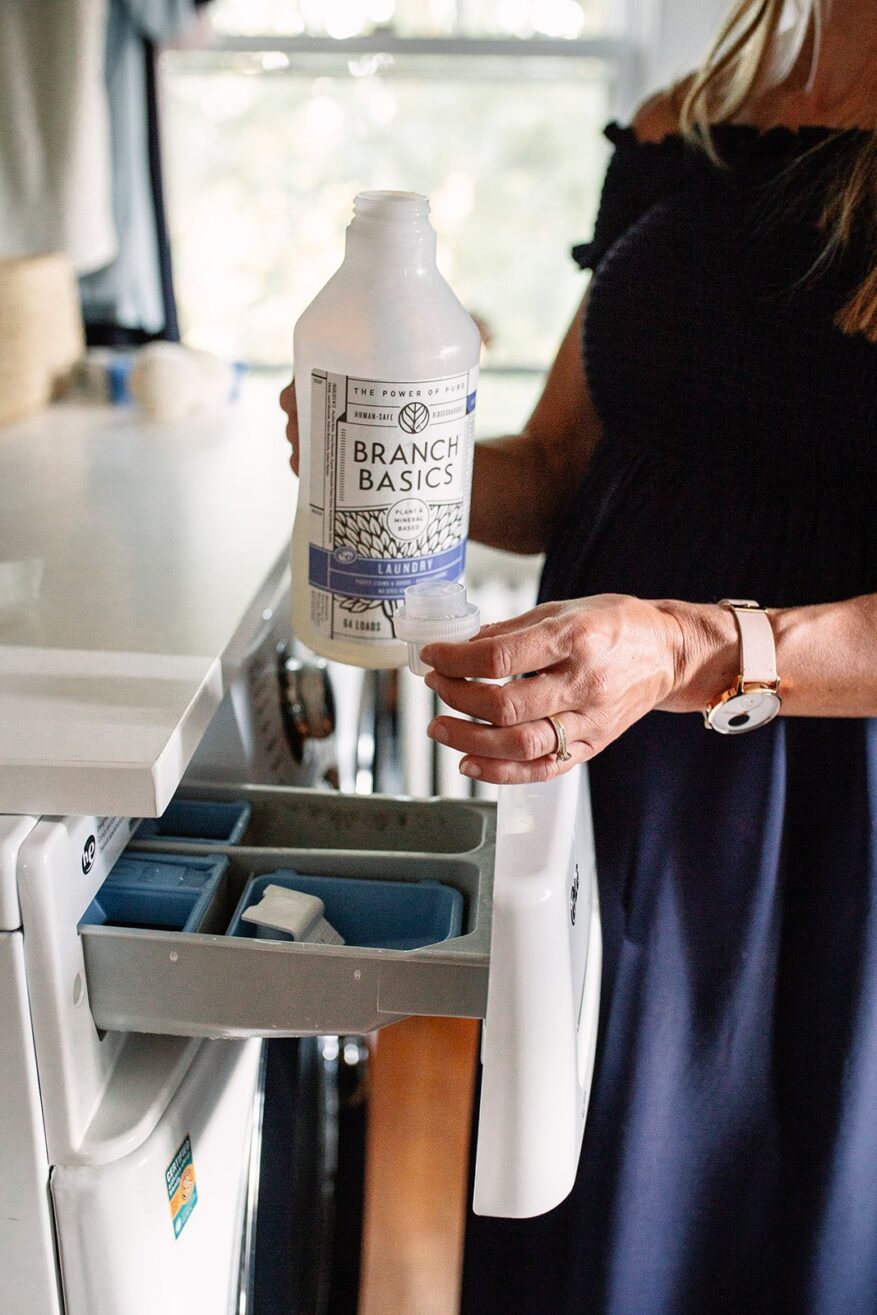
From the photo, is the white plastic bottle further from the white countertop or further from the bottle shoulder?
the white countertop

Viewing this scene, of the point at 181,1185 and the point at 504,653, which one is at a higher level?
the point at 504,653

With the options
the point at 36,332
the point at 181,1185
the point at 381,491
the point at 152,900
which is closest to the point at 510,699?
the point at 381,491

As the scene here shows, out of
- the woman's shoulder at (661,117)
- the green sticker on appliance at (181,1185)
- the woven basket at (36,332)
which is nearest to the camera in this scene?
the green sticker on appliance at (181,1185)

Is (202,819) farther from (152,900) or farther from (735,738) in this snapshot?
(735,738)

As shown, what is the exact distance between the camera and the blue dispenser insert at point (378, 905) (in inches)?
26.7

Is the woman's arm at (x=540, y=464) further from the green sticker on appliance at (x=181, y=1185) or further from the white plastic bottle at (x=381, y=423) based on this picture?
the green sticker on appliance at (x=181, y=1185)

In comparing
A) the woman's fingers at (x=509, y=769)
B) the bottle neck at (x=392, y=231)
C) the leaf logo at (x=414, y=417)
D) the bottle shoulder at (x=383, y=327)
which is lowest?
the woman's fingers at (x=509, y=769)

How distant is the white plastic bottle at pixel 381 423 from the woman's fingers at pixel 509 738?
11 centimetres

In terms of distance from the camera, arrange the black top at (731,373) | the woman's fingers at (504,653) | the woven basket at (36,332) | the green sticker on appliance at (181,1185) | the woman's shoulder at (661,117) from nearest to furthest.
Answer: the woman's fingers at (504,653)
the green sticker on appliance at (181,1185)
the black top at (731,373)
the woman's shoulder at (661,117)
the woven basket at (36,332)

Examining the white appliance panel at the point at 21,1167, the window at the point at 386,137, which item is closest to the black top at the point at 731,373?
the white appliance panel at the point at 21,1167

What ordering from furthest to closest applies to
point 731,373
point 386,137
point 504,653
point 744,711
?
point 386,137, point 731,373, point 744,711, point 504,653

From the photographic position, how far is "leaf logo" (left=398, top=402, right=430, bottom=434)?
61 cm

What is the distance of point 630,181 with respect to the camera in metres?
0.90

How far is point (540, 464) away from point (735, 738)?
0.97 feet
